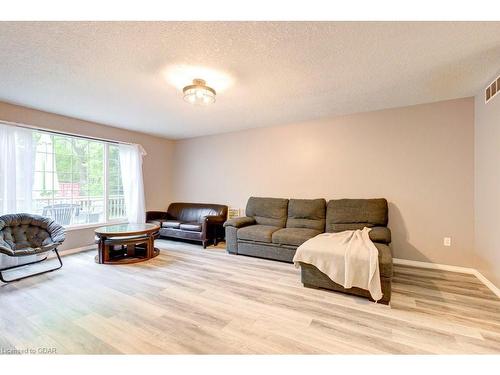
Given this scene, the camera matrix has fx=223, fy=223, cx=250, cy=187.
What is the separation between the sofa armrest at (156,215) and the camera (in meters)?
4.98

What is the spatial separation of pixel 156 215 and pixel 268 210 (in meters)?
2.67

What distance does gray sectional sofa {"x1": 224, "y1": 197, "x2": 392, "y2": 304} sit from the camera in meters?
3.27

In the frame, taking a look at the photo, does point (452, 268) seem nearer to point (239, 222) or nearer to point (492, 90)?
point (492, 90)

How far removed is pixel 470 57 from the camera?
79.5 inches

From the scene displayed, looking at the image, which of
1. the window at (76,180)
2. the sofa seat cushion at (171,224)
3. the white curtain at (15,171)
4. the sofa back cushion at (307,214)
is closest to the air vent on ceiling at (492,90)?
the sofa back cushion at (307,214)

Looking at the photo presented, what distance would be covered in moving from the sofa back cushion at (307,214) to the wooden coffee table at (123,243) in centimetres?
230

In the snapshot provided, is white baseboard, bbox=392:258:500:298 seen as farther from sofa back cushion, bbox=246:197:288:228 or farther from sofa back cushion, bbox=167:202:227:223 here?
sofa back cushion, bbox=167:202:227:223

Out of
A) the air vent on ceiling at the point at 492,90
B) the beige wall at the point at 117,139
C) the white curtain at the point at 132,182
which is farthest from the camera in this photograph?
the white curtain at the point at 132,182

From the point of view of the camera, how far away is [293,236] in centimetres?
330

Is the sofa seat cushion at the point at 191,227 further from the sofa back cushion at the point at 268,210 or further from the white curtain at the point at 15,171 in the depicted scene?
the white curtain at the point at 15,171

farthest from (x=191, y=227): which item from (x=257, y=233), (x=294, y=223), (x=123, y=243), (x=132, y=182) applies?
(x=294, y=223)
